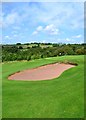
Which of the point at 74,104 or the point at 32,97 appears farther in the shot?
the point at 32,97

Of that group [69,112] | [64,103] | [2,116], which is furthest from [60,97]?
[2,116]

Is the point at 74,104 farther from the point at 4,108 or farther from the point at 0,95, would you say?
the point at 0,95

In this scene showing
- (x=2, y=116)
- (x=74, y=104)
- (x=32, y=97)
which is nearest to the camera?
(x=2, y=116)

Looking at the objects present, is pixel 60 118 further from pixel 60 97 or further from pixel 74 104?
pixel 60 97

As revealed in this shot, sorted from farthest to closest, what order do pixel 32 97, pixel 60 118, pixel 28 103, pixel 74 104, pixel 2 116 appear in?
1. pixel 32 97
2. pixel 28 103
3. pixel 74 104
4. pixel 2 116
5. pixel 60 118

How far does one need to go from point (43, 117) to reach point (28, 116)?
0.65 meters

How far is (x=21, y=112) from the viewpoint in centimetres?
1109

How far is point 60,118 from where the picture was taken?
10.2 m

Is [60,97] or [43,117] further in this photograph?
[60,97]

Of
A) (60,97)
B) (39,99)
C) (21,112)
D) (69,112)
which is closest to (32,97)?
(39,99)

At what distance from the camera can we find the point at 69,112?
10.7 metres

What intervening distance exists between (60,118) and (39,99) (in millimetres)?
2914

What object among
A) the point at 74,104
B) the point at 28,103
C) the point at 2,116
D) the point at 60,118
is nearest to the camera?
the point at 60,118

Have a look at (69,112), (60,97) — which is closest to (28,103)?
(60,97)
